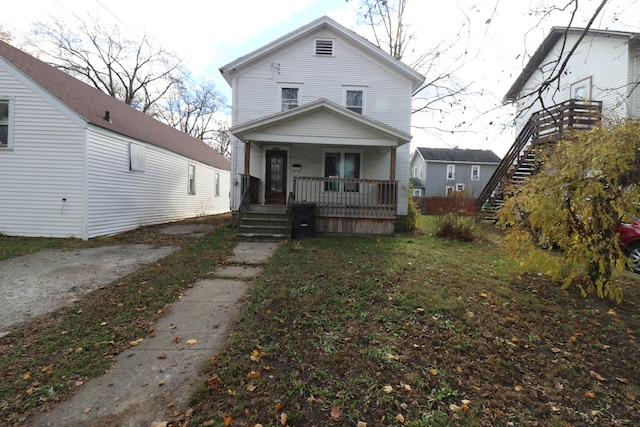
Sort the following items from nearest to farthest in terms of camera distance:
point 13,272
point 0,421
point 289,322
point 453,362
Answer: point 0,421, point 453,362, point 289,322, point 13,272

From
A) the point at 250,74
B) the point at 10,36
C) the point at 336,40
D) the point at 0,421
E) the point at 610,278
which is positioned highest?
the point at 10,36

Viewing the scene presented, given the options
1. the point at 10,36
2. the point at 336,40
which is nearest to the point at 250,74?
the point at 336,40

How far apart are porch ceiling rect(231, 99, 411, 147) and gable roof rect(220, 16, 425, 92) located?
3.59 metres

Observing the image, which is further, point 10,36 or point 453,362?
point 10,36

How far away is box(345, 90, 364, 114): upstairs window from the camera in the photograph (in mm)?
12117

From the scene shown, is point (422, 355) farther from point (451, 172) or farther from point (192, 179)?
point (451, 172)

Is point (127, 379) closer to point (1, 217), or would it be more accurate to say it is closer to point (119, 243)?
point (119, 243)

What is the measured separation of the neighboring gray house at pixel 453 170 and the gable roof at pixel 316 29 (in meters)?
23.6

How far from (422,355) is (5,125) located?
42.3 feet

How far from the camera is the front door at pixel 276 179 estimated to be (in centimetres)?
1202

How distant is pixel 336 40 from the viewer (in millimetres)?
12039

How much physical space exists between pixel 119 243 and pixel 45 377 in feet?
23.4

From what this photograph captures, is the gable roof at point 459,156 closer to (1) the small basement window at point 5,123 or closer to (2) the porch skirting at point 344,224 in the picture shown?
(2) the porch skirting at point 344,224

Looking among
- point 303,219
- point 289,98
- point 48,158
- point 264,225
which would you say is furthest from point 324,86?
point 48,158
